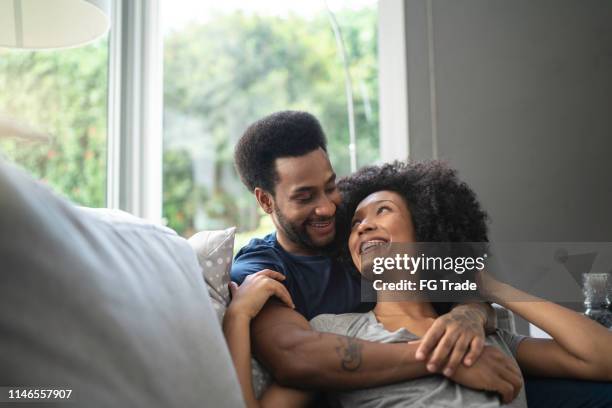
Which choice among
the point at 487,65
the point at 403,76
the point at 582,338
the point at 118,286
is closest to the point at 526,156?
the point at 487,65

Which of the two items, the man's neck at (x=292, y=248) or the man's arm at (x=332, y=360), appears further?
the man's neck at (x=292, y=248)

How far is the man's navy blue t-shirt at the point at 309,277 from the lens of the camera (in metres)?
1.42

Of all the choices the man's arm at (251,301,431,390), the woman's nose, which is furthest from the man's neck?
the man's arm at (251,301,431,390)

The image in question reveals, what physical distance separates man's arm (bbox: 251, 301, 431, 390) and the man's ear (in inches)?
21.3

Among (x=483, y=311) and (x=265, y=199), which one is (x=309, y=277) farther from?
(x=483, y=311)

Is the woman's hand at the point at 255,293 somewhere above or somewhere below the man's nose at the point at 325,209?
below

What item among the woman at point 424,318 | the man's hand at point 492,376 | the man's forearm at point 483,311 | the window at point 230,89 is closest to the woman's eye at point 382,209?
the woman at point 424,318

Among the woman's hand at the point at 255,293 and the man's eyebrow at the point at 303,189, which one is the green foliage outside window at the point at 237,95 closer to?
the man's eyebrow at the point at 303,189

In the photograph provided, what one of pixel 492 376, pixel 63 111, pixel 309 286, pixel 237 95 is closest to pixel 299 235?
pixel 309 286

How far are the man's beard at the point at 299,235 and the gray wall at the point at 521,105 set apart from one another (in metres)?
1.06

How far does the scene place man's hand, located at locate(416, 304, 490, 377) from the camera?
1127mm

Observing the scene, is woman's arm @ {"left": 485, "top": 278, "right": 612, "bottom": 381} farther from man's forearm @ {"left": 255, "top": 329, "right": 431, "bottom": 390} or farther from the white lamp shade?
the white lamp shade

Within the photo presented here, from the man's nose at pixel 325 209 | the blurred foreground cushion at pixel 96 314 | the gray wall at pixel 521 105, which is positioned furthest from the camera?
the gray wall at pixel 521 105

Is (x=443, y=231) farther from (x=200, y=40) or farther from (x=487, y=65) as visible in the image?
(x=200, y=40)
